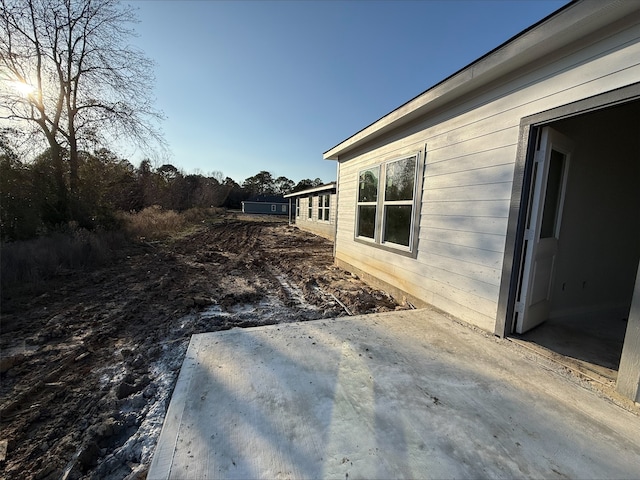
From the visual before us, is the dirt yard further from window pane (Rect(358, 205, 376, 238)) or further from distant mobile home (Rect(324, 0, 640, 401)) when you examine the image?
distant mobile home (Rect(324, 0, 640, 401))

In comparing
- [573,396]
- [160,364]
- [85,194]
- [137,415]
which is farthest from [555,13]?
[85,194]

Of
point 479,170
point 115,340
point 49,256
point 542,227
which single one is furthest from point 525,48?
point 49,256

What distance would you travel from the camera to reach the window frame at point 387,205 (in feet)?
12.1

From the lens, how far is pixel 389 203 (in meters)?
4.38

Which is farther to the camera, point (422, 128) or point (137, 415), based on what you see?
point (422, 128)

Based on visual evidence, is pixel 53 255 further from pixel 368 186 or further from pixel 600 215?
pixel 600 215

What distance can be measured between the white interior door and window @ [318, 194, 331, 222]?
11491 mm

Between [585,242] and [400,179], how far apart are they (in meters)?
2.36

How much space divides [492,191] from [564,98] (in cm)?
87

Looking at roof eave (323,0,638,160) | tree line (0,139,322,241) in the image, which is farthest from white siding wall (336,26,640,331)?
tree line (0,139,322,241)

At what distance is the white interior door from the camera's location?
2.34 m

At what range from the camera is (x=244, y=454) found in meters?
1.29

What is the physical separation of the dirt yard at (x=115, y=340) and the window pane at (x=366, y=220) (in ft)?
3.34

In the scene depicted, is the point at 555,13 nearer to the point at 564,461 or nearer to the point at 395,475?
the point at 564,461
